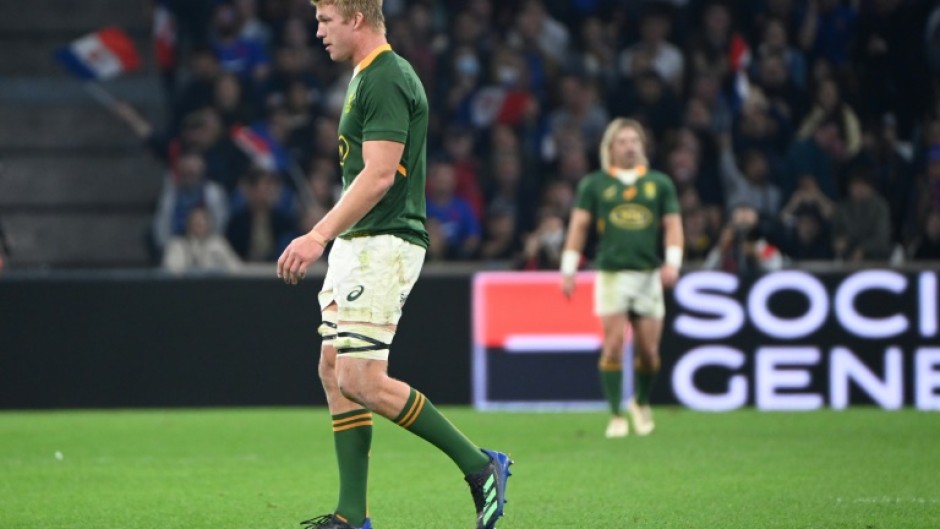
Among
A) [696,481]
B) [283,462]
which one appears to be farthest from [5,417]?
[696,481]

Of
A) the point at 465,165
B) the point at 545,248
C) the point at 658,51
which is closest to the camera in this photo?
the point at 545,248

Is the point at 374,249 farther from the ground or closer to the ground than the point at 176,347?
farther from the ground

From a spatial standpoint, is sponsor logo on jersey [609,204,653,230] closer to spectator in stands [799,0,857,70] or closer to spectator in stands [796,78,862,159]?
spectator in stands [796,78,862,159]

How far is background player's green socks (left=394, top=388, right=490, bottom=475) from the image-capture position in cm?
623

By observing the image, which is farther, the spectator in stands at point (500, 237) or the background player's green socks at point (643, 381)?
the spectator in stands at point (500, 237)

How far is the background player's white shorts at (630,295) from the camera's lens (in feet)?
36.9

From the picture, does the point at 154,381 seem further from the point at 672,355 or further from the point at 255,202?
the point at 672,355

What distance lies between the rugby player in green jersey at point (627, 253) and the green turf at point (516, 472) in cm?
46

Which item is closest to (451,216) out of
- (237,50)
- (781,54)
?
(237,50)

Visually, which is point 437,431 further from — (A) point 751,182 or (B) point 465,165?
(A) point 751,182

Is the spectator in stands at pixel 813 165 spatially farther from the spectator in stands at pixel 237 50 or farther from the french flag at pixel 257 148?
the spectator in stands at pixel 237 50

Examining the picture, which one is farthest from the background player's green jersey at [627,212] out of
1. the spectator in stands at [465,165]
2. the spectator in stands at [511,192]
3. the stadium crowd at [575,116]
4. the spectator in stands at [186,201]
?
the spectator in stands at [186,201]

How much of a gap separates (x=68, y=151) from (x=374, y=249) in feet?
37.5

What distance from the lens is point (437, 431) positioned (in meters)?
6.25
